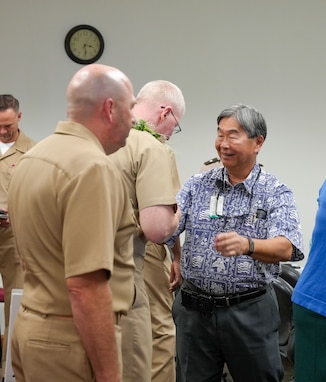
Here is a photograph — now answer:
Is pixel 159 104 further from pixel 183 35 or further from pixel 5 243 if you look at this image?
pixel 183 35

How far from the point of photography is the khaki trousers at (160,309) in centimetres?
280

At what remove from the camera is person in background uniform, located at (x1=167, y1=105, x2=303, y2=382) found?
248 centimetres

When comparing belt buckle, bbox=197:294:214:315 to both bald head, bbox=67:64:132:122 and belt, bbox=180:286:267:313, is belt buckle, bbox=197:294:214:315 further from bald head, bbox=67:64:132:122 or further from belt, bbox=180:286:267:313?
bald head, bbox=67:64:132:122

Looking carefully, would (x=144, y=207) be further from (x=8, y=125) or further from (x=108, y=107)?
(x=8, y=125)

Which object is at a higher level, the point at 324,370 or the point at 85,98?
A: the point at 85,98

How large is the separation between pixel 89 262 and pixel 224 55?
4.03 m

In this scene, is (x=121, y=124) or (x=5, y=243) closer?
(x=121, y=124)

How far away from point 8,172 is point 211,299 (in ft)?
7.19

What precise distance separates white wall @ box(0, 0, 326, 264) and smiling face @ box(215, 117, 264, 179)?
9.05 ft

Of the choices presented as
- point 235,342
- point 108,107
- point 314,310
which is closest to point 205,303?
point 235,342

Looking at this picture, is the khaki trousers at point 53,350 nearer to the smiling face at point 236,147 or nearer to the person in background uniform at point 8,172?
the smiling face at point 236,147

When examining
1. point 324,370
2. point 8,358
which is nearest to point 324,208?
point 324,370

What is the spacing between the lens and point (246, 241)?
234cm

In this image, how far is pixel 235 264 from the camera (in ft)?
8.13
